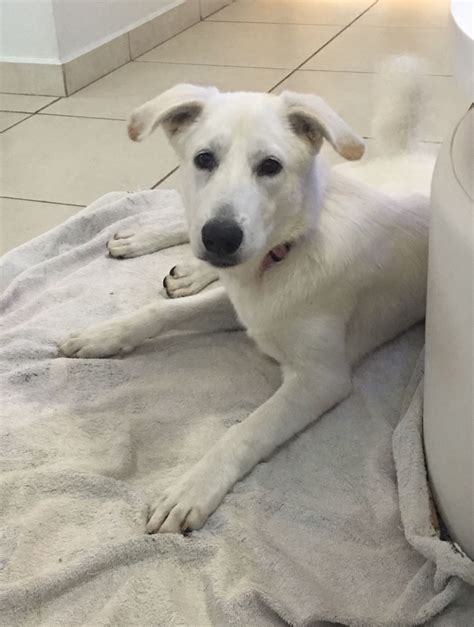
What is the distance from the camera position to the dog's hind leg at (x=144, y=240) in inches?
69.1

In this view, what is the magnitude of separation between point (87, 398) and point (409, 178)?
0.80m

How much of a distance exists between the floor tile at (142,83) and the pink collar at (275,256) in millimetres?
1536

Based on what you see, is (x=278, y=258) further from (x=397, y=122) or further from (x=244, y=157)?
(x=397, y=122)

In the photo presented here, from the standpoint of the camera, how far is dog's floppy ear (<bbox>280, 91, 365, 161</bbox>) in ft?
3.75

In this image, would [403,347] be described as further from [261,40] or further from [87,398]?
[261,40]

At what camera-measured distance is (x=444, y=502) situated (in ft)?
3.38

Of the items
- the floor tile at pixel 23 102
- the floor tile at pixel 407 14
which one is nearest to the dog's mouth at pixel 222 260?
the floor tile at pixel 23 102

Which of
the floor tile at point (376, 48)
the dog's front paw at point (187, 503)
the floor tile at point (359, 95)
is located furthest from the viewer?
the floor tile at point (376, 48)

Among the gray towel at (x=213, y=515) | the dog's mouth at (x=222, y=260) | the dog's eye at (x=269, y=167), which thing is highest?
the dog's eye at (x=269, y=167)

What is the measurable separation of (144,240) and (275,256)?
59 centimetres

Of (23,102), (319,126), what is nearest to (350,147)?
(319,126)

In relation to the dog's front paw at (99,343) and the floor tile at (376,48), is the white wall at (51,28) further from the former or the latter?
the dog's front paw at (99,343)

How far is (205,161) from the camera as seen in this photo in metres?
1.18

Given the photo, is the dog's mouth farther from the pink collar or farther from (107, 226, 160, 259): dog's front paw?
(107, 226, 160, 259): dog's front paw
